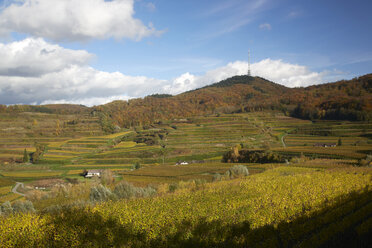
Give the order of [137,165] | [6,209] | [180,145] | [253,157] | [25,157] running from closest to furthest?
[6,209]
[253,157]
[137,165]
[25,157]
[180,145]

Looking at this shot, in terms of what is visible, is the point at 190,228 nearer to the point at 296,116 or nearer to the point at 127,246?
the point at 127,246

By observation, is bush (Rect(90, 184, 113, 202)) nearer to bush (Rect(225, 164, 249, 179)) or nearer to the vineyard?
the vineyard

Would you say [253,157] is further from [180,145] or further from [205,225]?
[205,225]

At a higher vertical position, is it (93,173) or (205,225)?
(205,225)

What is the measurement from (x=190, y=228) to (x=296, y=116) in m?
151

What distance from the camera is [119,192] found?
1232 inches

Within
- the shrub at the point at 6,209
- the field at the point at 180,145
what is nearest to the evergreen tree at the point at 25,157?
the field at the point at 180,145

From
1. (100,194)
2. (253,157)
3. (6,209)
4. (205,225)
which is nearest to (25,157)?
(6,209)

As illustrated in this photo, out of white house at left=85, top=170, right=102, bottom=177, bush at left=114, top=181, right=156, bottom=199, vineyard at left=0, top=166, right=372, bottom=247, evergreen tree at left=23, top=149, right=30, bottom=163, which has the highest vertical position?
vineyard at left=0, top=166, right=372, bottom=247

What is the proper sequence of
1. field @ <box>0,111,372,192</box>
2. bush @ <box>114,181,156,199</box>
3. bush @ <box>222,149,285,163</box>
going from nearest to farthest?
1. bush @ <box>114,181,156,199</box>
2. bush @ <box>222,149,285,163</box>
3. field @ <box>0,111,372,192</box>

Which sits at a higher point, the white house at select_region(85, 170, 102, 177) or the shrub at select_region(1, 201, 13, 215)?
the shrub at select_region(1, 201, 13, 215)

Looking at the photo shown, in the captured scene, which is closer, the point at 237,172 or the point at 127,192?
the point at 127,192

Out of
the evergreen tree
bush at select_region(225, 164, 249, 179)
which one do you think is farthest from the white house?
bush at select_region(225, 164, 249, 179)

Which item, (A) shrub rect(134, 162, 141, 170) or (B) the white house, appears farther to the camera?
(A) shrub rect(134, 162, 141, 170)
